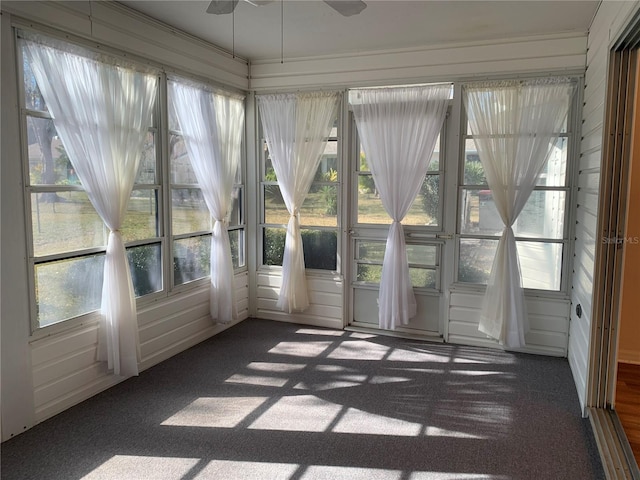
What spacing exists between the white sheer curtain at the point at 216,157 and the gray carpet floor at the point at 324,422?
0.64 m

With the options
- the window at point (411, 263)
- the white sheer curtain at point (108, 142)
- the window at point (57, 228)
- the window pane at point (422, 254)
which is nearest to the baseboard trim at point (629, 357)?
the window at point (411, 263)

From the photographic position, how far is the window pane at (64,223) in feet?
9.76

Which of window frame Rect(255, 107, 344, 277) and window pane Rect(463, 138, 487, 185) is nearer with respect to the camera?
window pane Rect(463, 138, 487, 185)

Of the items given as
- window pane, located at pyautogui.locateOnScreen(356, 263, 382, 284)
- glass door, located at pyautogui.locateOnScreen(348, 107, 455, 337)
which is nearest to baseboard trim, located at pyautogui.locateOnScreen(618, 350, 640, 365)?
glass door, located at pyautogui.locateOnScreen(348, 107, 455, 337)

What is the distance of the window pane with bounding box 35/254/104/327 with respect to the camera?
3027 millimetres

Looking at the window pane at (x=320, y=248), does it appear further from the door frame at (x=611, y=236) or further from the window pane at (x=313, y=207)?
the door frame at (x=611, y=236)

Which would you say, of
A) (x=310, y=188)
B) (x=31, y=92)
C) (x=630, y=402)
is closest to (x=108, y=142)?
(x=31, y=92)

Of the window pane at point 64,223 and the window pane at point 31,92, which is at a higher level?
the window pane at point 31,92

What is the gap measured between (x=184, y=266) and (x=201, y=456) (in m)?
2.03

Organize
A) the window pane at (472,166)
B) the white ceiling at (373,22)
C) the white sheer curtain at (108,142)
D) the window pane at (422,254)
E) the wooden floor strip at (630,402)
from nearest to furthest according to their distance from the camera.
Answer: the wooden floor strip at (630,402), the white sheer curtain at (108,142), the white ceiling at (373,22), the window pane at (472,166), the window pane at (422,254)

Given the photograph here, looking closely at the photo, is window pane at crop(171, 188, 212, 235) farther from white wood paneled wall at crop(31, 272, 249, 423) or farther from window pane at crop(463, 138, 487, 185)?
window pane at crop(463, 138, 487, 185)

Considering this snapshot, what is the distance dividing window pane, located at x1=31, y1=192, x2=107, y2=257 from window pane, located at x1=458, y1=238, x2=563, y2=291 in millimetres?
3182

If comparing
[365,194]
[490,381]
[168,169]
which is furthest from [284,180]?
[490,381]

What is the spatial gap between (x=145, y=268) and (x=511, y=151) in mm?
3267
